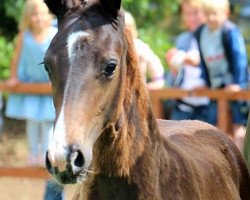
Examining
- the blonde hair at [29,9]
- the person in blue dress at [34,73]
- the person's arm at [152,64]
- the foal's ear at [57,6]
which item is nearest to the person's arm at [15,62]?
the person in blue dress at [34,73]

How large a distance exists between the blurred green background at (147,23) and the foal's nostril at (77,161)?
372 inches

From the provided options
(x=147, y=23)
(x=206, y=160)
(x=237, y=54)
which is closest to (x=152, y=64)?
(x=237, y=54)

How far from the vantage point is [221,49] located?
9.27 metres

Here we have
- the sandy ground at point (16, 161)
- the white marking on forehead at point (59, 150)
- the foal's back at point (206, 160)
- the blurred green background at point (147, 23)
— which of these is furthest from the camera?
the blurred green background at point (147, 23)

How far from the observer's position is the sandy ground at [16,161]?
1080cm

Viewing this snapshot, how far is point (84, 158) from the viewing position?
15.6ft

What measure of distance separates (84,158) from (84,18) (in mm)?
774

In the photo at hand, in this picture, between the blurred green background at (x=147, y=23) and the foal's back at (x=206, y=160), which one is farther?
the blurred green background at (x=147, y=23)

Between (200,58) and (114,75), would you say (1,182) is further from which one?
(114,75)

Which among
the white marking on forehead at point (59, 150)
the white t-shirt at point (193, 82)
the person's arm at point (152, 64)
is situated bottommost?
the white t-shirt at point (193, 82)

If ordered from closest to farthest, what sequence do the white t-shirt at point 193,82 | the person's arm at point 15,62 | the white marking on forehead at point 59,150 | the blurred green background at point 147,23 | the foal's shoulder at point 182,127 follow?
the white marking on forehead at point 59,150, the foal's shoulder at point 182,127, the white t-shirt at point 193,82, the person's arm at point 15,62, the blurred green background at point 147,23

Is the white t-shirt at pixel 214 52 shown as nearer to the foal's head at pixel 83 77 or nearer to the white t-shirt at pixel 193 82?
the white t-shirt at pixel 193 82

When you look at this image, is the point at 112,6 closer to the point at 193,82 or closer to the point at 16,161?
the point at 193,82

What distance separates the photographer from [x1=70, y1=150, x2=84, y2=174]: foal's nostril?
15.3ft
